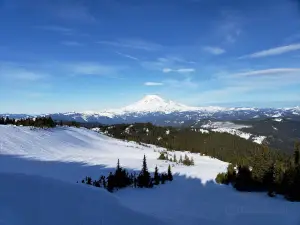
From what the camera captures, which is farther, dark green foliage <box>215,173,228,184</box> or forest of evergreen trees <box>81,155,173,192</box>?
dark green foliage <box>215,173,228,184</box>

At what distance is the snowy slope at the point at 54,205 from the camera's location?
15594 mm

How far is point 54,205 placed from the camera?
1748 cm

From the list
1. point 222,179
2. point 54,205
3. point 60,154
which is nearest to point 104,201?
point 54,205

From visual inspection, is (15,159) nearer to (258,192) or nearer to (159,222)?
(258,192)

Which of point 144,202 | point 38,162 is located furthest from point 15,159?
point 144,202

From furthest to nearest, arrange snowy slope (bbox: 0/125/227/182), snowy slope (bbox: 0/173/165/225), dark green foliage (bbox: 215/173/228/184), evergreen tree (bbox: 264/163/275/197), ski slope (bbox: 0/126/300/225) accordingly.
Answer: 1. dark green foliage (bbox: 215/173/228/184)
2. snowy slope (bbox: 0/125/227/182)
3. evergreen tree (bbox: 264/163/275/197)
4. ski slope (bbox: 0/126/300/225)
5. snowy slope (bbox: 0/173/165/225)

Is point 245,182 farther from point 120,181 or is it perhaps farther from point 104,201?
point 104,201

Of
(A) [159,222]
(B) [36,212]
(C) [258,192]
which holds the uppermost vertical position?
(B) [36,212]

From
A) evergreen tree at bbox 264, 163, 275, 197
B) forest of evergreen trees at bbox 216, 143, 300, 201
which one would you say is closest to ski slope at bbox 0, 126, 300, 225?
forest of evergreen trees at bbox 216, 143, 300, 201

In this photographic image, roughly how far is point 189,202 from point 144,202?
223 inches

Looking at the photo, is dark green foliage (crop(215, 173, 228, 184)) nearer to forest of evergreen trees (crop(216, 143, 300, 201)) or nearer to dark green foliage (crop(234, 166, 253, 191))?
forest of evergreen trees (crop(216, 143, 300, 201))

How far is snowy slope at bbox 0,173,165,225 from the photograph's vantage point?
15594 mm

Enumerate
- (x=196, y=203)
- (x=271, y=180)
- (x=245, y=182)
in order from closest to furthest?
1. (x=196, y=203)
2. (x=271, y=180)
3. (x=245, y=182)

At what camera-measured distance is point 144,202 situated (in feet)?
129
